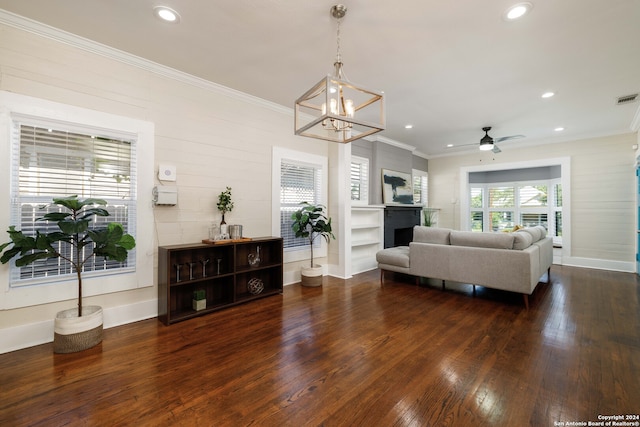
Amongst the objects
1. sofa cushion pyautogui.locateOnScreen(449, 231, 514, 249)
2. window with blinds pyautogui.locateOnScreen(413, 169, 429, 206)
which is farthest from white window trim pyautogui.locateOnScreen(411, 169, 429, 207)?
sofa cushion pyautogui.locateOnScreen(449, 231, 514, 249)

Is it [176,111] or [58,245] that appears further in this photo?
[176,111]

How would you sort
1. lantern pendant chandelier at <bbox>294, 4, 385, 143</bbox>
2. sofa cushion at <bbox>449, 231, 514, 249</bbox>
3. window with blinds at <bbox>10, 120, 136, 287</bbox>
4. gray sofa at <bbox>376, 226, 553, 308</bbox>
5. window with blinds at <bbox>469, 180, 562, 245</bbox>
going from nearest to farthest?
lantern pendant chandelier at <bbox>294, 4, 385, 143</bbox> < window with blinds at <bbox>10, 120, 136, 287</bbox> < gray sofa at <bbox>376, 226, 553, 308</bbox> < sofa cushion at <bbox>449, 231, 514, 249</bbox> < window with blinds at <bbox>469, 180, 562, 245</bbox>

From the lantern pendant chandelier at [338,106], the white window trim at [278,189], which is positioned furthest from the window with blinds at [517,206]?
the lantern pendant chandelier at [338,106]

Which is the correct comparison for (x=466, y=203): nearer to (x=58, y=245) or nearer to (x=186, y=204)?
(x=186, y=204)

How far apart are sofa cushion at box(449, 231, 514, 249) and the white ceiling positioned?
2.01 metres

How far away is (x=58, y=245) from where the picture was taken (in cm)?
269

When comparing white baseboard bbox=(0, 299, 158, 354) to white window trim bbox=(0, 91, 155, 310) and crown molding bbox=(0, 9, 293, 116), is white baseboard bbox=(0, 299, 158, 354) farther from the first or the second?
crown molding bbox=(0, 9, 293, 116)

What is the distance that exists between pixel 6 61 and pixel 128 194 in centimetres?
143

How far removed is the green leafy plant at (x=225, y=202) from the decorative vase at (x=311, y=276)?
156 cm

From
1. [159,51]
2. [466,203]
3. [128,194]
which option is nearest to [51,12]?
[159,51]

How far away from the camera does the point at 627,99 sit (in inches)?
160

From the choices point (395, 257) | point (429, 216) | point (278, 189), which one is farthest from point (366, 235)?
point (429, 216)

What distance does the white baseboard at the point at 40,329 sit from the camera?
95.1 inches

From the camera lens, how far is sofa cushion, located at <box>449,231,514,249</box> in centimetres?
359
